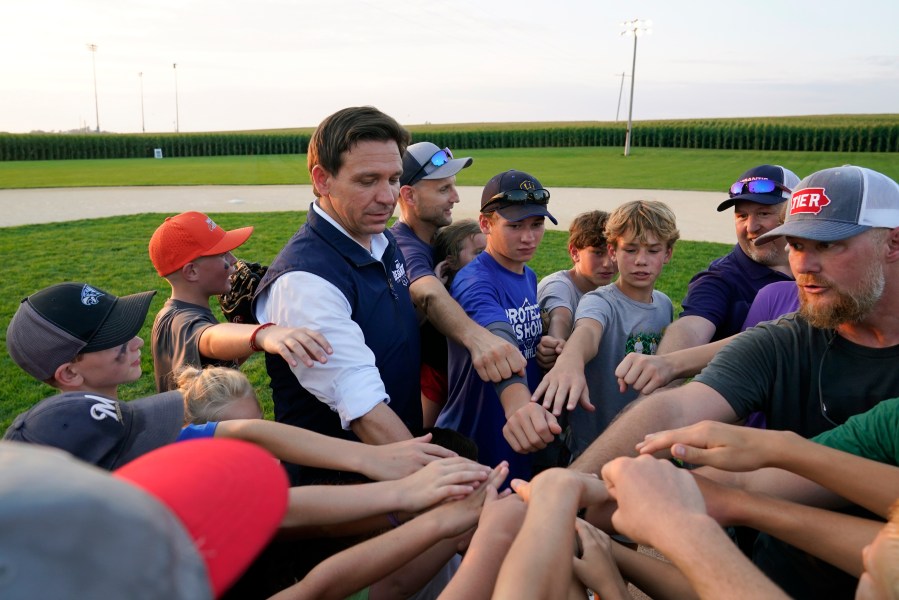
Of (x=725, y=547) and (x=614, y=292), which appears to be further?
(x=614, y=292)

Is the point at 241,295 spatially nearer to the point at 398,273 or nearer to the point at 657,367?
the point at 398,273

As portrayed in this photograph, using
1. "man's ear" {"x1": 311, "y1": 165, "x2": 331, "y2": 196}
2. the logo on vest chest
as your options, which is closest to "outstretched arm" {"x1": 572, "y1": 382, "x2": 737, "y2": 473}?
the logo on vest chest

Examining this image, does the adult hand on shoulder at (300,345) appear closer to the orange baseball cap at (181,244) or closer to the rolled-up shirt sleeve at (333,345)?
the rolled-up shirt sleeve at (333,345)

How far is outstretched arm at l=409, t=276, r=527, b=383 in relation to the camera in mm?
2869

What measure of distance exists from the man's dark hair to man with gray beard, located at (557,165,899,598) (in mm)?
1484

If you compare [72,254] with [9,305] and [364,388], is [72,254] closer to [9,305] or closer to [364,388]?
[9,305]

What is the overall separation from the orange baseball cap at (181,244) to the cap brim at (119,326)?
0.88 m

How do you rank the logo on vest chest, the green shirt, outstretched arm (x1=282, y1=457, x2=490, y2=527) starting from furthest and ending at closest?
the logo on vest chest → outstretched arm (x1=282, y1=457, x2=490, y2=527) → the green shirt

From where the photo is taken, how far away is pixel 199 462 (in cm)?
98

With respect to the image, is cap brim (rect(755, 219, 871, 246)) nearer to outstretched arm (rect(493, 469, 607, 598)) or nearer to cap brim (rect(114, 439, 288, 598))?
outstretched arm (rect(493, 469, 607, 598))

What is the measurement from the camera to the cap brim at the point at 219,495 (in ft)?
2.96

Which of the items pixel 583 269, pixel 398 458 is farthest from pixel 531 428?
pixel 583 269

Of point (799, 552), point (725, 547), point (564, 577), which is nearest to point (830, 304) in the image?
point (799, 552)

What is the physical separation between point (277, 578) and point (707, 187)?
83.8ft
